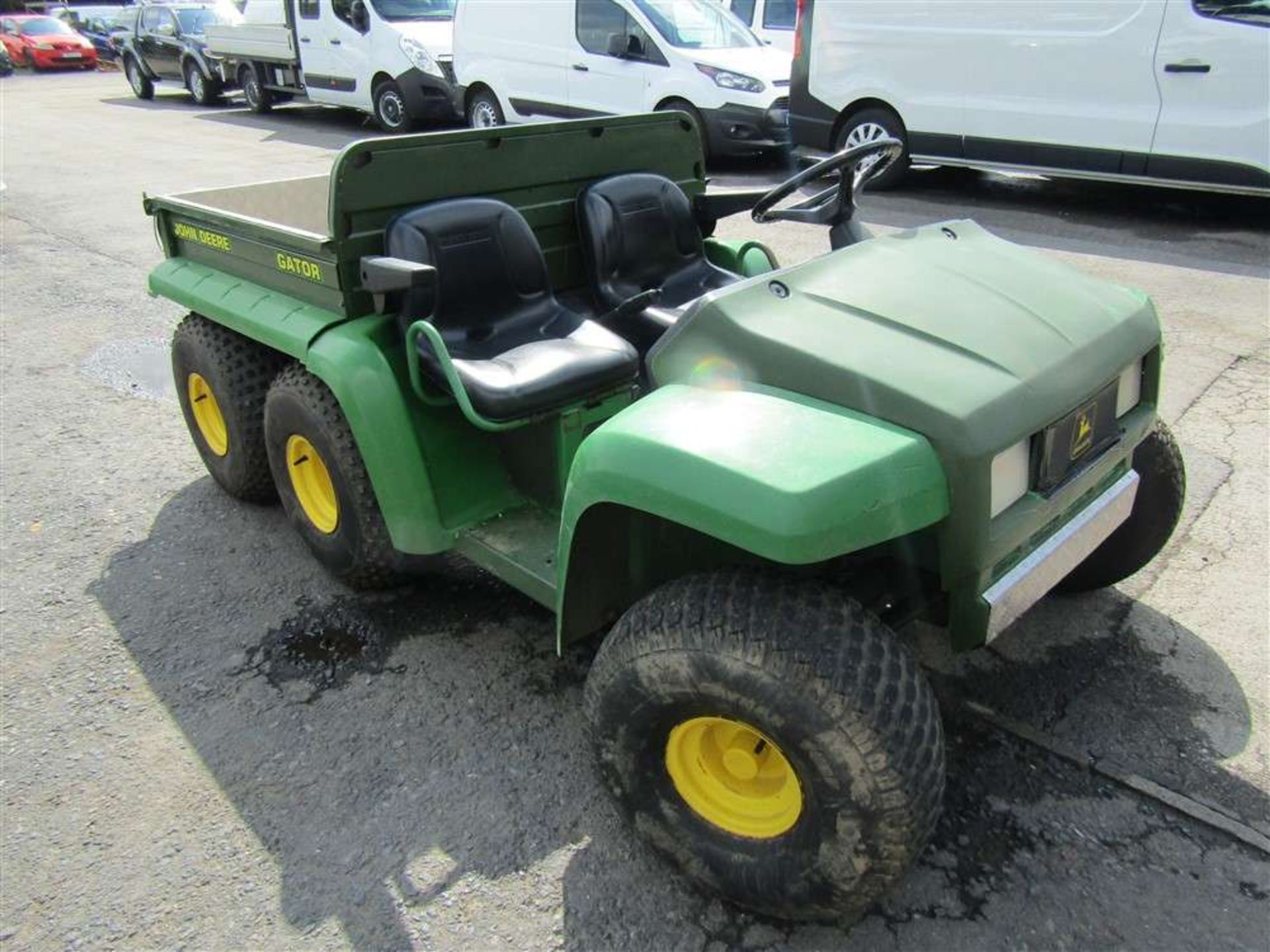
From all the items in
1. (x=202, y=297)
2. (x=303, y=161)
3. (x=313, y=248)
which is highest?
(x=313, y=248)

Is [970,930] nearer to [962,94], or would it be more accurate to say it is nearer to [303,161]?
[962,94]

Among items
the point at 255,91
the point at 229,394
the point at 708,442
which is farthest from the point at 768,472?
the point at 255,91

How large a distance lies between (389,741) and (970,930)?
143 cm

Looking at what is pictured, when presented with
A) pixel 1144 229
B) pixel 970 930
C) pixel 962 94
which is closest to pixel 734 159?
pixel 962 94

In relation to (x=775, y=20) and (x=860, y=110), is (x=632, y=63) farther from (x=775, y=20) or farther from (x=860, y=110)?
(x=775, y=20)

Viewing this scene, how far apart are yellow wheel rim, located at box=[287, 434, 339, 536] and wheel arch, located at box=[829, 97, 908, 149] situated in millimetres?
6643

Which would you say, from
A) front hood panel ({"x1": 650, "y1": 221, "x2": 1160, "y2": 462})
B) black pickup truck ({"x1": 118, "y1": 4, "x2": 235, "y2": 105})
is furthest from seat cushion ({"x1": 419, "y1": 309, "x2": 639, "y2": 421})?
black pickup truck ({"x1": 118, "y1": 4, "x2": 235, "y2": 105})

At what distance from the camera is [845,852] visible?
5.93 feet

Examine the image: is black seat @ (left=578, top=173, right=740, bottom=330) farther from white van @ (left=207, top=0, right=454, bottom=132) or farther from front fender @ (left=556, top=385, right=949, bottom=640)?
white van @ (left=207, top=0, right=454, bottom=132)

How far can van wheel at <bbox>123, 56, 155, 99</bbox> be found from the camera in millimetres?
18219

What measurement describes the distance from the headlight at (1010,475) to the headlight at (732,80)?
7.93 m

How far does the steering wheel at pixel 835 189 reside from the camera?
2.70 meters

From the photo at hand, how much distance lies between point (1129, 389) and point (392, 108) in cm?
1188

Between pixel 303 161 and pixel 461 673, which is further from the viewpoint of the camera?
pixel 303 161
